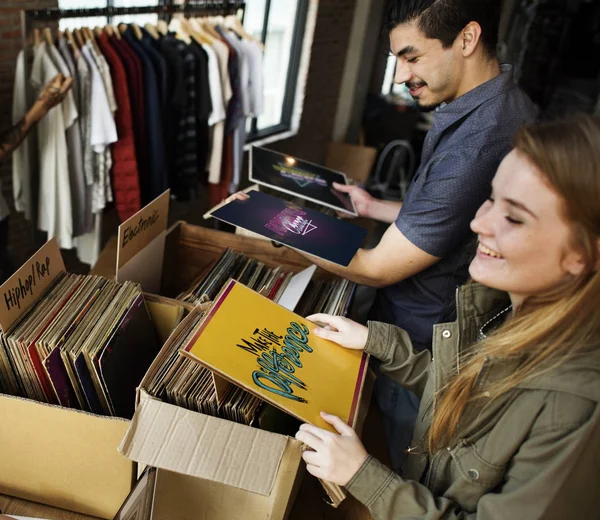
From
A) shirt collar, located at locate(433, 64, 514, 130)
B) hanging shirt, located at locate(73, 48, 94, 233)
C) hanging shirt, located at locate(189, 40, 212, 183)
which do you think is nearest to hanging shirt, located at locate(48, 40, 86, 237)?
hanging shirt, located at locate(73, 48, 94, 233)

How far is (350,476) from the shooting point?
96 cm

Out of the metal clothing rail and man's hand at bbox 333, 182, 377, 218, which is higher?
the metal clothing rail

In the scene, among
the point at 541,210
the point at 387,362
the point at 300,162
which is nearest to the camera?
the point at 541,210

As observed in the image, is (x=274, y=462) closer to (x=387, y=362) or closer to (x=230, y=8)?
(x=387, y=362)

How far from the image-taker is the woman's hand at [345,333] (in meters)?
1.21

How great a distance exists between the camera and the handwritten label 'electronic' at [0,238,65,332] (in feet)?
3.53

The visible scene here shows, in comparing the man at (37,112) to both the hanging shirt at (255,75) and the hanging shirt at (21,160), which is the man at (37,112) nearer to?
the hanging shirt at (21,160)

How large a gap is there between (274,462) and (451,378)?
36cm

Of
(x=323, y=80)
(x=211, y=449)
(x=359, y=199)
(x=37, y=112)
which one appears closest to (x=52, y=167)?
(x=37, y=112)

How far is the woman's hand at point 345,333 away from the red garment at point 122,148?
1.65 meters

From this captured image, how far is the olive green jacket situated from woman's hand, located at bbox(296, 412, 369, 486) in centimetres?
2

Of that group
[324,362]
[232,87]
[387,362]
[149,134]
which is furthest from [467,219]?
[232,87]

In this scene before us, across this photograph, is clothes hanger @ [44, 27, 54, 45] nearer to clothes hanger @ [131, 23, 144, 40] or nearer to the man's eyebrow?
clothes hanger @ [131, 23, 144, 40]

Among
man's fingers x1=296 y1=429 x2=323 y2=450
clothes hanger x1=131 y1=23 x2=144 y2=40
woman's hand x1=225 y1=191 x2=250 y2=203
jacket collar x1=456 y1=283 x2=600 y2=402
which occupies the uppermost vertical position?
clothes hanger x1=131 y1=23 x2=144 y2=40
